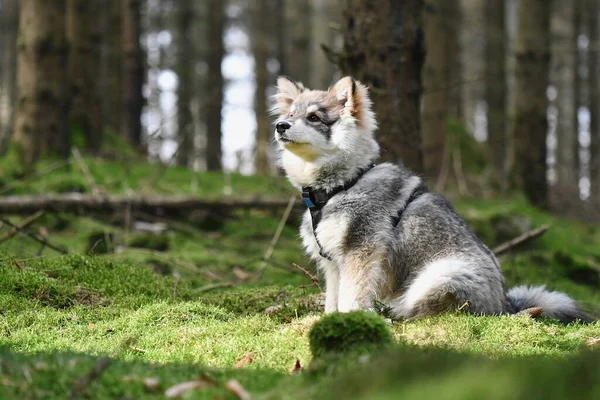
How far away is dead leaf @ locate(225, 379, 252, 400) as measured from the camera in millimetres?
2929

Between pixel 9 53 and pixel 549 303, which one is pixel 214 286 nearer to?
pixel 549 303

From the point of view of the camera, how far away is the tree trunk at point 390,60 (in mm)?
7180

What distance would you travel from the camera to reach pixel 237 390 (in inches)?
118

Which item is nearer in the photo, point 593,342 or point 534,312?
point 593,342

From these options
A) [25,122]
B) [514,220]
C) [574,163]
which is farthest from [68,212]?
[574,163]

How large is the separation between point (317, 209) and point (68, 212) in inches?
204

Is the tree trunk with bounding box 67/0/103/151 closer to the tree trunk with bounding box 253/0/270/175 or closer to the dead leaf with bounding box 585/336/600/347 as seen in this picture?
the tree trunk with bounding box 253/0/270/175

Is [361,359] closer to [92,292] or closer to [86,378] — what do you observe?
[86,378]

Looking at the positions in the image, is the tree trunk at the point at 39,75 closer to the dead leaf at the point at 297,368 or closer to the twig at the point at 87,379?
the dead leaf at the point at 297,368

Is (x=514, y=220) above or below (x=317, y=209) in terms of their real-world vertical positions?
below

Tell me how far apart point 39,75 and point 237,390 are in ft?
32.8

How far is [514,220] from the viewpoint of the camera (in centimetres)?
1041

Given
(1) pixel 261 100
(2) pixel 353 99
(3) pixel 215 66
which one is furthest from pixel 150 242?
(3) pixel 215 66

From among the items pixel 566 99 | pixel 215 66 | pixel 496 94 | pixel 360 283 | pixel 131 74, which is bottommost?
pixel 360 283
